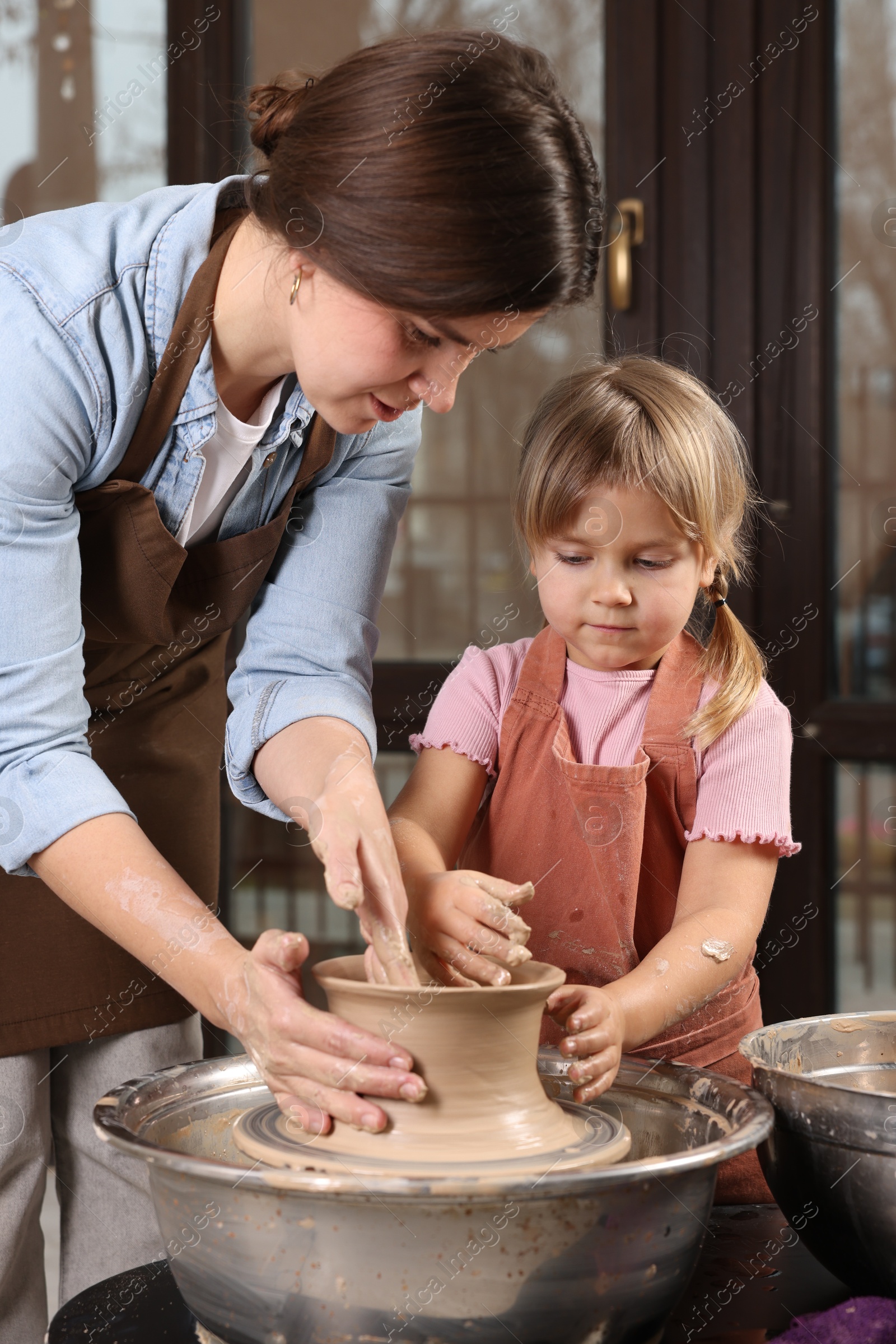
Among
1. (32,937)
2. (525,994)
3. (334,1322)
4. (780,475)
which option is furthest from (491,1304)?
(780,475)

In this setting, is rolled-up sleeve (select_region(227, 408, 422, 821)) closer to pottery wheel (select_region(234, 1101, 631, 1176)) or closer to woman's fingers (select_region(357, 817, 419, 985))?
woman's fingers (select_region(357, 817, 419, 985))

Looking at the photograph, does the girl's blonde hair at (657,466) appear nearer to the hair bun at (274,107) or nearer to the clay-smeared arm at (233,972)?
the hair bun at (274,107)

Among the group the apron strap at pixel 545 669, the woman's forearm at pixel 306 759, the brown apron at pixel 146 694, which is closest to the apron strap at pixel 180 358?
the brown apron at pixel 146 694

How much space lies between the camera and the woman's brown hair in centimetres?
99

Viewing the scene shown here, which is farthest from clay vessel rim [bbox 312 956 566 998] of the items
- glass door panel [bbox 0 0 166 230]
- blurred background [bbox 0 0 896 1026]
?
glass door panel [bbox 0 0 166 230]

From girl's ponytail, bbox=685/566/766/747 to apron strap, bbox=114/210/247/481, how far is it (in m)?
0.66

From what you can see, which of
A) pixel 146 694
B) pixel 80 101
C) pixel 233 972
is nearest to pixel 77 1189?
pixel 146 694

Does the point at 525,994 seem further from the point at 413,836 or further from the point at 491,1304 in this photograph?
the point at 413,836

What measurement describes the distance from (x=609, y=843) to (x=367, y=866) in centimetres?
45

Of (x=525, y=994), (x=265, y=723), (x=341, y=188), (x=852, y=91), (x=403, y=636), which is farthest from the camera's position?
(x=403, y=636)

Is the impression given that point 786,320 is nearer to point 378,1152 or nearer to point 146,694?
point 146,694

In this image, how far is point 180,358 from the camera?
1196mm

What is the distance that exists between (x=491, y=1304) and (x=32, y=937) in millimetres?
842

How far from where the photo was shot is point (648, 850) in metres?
1.45
